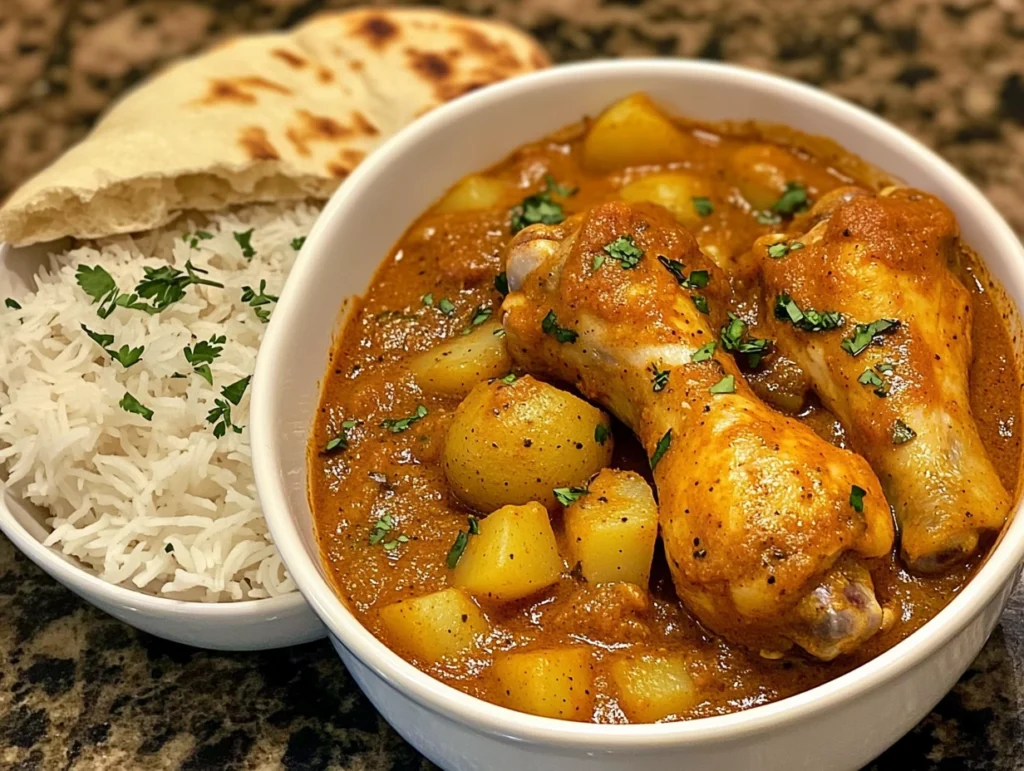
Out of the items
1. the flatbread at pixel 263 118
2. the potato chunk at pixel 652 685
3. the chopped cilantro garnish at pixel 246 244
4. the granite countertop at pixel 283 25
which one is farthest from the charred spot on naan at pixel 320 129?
the potato chunk at pixel 652 685

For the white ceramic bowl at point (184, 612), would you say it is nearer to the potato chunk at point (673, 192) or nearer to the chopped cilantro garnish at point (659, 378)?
the chopped cilantro garnish at point (659, 378)

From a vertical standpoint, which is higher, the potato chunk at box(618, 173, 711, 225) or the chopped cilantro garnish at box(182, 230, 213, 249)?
the potato chunk at box(618, 173, 711, 225)

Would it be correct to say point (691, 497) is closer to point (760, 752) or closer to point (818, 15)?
point (760, 752)

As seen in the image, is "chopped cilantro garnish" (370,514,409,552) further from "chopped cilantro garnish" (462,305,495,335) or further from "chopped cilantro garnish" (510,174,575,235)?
"chopped cilantro garnish" (510,174,575,235)

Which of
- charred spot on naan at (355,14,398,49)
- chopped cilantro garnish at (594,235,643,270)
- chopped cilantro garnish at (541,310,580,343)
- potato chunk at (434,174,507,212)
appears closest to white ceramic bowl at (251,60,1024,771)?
potato chunk at (434,174,507,212)

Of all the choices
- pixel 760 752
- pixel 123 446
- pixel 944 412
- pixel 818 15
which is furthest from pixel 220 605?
pixel 818 15
